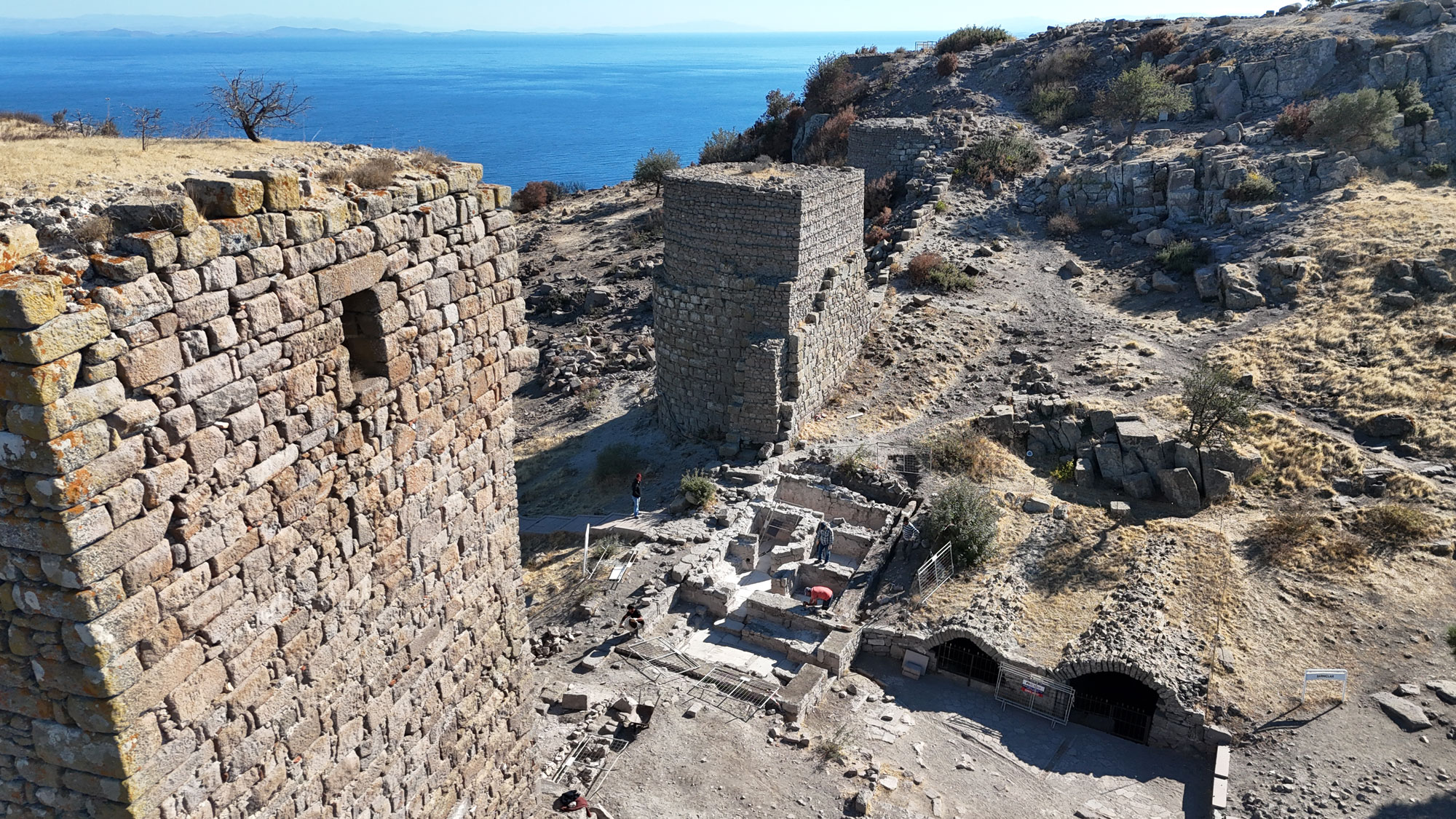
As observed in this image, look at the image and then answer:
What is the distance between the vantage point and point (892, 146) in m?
32.7

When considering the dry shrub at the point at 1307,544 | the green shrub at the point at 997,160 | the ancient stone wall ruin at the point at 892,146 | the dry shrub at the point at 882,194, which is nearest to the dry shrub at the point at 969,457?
the dry shrub at the point at 1307,544

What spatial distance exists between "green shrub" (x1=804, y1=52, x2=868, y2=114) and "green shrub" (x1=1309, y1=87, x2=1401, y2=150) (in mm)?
19979

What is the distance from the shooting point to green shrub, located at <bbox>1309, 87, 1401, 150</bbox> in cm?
2666

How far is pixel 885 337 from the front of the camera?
72.7 feet

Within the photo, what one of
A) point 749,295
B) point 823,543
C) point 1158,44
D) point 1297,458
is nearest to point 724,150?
point 1158,44

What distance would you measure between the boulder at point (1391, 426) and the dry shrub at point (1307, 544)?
332 centimetres

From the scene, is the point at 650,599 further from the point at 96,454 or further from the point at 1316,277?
the point at 1316,277

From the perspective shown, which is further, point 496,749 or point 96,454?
point 496,749

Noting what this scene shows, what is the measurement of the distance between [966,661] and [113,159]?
38.5 ft

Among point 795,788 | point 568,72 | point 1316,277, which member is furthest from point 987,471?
point 568,72

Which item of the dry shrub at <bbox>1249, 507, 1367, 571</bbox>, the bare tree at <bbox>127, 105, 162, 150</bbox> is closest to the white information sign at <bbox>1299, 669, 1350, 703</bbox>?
the dry shrub at <bbox>1249, 507, 1367, 571</bbox>

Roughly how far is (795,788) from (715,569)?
476cm

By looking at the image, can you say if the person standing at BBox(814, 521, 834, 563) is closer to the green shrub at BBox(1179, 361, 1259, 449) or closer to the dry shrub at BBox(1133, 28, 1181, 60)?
the green shrub at BBox(1179, 361, 1259, 449)

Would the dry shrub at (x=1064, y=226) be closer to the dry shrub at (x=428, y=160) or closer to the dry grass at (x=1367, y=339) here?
the dry grass at (x=1367, y=339)
